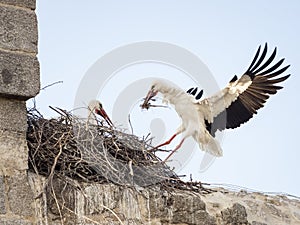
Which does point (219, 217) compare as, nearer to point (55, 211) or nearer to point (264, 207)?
point (264, 207)

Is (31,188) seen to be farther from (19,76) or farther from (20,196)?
(19,76)

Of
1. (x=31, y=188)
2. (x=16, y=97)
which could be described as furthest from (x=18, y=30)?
(x=31, y=188)

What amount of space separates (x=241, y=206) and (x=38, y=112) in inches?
51.5

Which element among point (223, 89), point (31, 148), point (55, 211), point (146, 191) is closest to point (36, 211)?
point (55, 211)

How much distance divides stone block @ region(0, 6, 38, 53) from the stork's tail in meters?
3.63

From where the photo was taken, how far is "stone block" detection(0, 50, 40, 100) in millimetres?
3545

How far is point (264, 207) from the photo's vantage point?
4.96 metres

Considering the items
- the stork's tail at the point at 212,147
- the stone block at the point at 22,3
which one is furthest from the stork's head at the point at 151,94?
the stone block at the point at 22,3

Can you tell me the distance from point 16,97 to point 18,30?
1.11 feet

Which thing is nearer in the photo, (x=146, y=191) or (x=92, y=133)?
(x=146, y=191)

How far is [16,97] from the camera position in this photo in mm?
3586

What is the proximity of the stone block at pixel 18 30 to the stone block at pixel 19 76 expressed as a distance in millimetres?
46

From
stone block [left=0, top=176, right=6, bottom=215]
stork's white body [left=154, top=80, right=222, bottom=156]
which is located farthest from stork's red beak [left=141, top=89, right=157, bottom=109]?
stone block [left=0, top=176, right=6, bottom=215]

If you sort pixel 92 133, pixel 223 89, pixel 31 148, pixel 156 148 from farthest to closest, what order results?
pixel 223 89 → pixel 156 148 → pixel 92 133 → pixel 31 148
